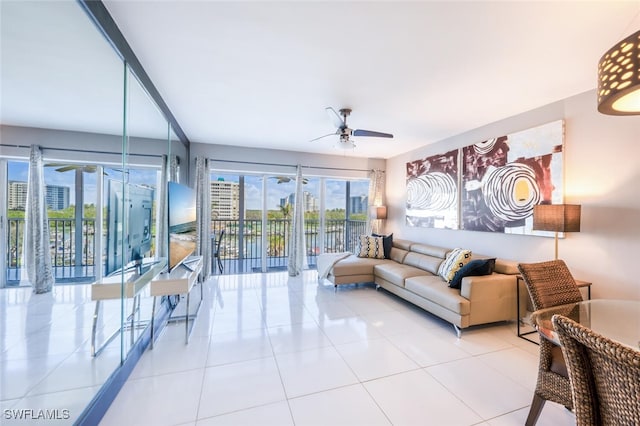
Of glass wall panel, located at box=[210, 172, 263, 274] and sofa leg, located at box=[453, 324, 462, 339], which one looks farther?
glass wall panel, located at box=[210, 172, 263, 274]

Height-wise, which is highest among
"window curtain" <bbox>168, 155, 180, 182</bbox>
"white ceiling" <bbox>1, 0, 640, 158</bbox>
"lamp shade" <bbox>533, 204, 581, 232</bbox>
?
"white ceiling" <bbox>1, 0, 640, 158</bbox>

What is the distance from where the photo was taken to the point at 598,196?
2611 mm

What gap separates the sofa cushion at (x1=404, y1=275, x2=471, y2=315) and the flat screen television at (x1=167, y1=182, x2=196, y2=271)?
287cm

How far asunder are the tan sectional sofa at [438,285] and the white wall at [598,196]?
23.8 inches

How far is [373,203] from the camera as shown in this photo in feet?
19.7

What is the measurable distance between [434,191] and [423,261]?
1330mm

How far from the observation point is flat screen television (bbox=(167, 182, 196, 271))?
104 inches

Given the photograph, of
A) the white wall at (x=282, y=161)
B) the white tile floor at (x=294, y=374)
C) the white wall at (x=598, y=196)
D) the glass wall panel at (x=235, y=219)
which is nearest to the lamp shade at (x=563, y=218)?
the white wall at (x=598, y=196)

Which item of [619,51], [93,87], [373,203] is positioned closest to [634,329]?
[619,51]

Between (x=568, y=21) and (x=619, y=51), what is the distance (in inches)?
43.4

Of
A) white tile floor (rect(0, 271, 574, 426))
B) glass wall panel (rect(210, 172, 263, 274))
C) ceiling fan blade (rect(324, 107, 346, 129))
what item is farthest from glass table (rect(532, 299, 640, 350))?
glass wall panel (rect(210, 172, 263, 274))

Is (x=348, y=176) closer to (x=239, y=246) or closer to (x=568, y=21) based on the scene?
(x=239, y=246)

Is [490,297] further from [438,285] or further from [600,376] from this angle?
[600,376]

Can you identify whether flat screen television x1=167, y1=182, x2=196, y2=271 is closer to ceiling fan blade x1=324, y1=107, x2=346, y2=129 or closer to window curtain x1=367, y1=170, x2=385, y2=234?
ceiling fan blade x1=324, y1=107, x2=346, y2=129
